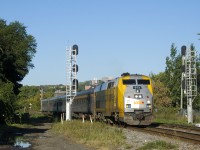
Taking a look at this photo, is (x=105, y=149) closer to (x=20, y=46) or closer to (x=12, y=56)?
(x=12, y=56)

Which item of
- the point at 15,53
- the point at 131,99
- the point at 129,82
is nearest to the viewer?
the point at 131,99

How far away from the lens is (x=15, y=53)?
44.4 metres

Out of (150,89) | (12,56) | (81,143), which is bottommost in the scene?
(81,143)

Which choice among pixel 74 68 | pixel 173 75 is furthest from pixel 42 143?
pixel 173 75

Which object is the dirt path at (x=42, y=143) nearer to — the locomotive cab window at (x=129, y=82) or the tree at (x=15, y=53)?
the locomotive cab window at (x=129, y=82)

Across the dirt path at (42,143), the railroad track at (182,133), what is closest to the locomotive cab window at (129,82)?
the railroad track at (182,133)

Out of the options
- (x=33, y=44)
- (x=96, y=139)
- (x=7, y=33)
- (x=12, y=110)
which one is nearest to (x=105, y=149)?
(x=96, y=139)

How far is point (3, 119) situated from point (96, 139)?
19.9 m

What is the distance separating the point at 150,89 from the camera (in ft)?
91.8

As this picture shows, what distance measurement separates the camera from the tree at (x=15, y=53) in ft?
131

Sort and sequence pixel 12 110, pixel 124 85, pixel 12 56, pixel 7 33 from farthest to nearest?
pixel 7 33 < pixel 12 56 < pixel 12 110 < pixel 124 85

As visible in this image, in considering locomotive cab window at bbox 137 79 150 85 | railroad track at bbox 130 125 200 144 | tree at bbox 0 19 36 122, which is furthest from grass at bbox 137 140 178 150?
tree at bbox 0 19 36 122

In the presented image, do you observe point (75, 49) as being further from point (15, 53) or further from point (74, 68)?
point (15, 53)

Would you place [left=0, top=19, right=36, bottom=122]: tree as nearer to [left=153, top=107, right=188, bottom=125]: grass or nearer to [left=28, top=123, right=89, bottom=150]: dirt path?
[left=28, top=123, right=89, bottom=150]: dirt path
